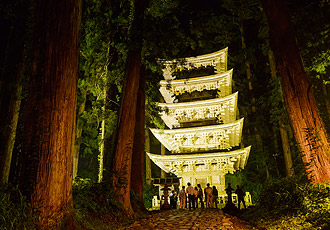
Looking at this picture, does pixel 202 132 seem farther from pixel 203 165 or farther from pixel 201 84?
pixel 201 84

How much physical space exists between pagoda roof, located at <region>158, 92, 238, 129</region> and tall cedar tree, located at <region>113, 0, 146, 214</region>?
821 cm

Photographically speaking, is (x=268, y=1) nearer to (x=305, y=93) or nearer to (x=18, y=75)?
(x=305, y=93)

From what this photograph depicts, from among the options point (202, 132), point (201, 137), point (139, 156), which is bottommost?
point (139, 156)

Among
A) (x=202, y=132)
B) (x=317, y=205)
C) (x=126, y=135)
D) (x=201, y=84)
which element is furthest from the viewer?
(x=201, y=84)

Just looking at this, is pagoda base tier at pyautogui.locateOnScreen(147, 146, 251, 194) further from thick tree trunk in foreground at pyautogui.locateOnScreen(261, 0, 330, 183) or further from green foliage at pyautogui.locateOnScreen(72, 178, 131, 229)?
thick tree trunk in foreground at pyautogui.locateOnScreen(261, 0, 330, 183)

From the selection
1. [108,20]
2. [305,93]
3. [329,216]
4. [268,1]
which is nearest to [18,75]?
[108,20]

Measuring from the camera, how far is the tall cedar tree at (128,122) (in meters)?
7.10

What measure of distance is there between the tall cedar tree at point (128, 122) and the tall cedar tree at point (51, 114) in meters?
2.88

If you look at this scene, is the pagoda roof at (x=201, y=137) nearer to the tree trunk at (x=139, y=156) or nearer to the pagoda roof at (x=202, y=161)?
the pagoda roof at (x=202, y=161)

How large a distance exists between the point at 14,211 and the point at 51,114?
1.60 m

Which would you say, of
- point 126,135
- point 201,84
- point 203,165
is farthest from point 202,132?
point 126,135

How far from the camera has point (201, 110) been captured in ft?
56.6

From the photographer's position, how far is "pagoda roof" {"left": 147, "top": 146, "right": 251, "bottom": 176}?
15.6m

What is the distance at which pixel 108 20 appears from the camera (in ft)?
31.3
